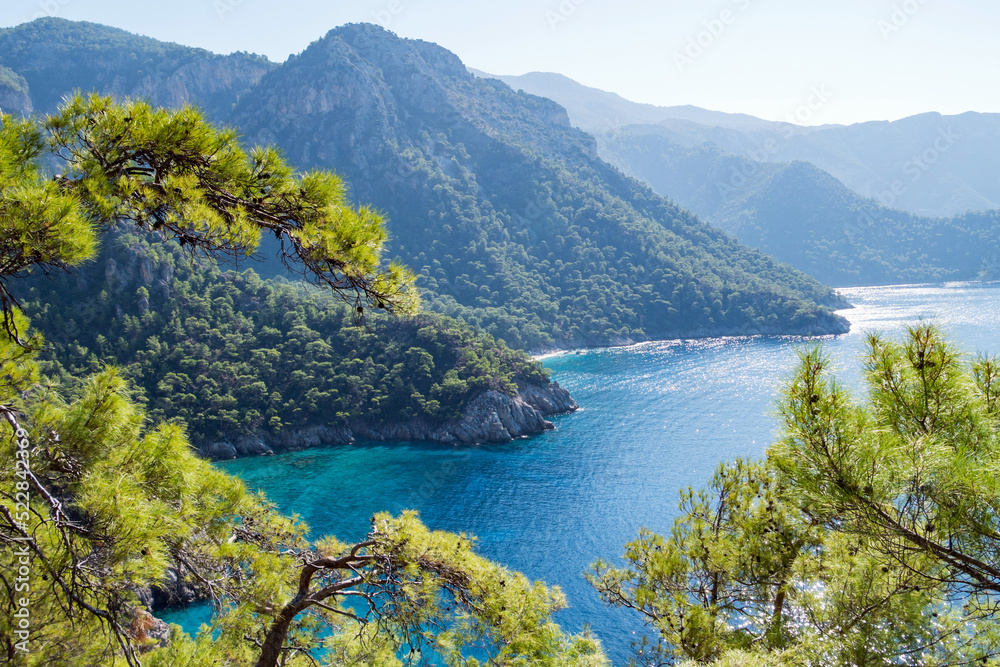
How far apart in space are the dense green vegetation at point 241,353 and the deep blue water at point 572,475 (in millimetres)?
4193

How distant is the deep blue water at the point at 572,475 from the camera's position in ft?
77.6

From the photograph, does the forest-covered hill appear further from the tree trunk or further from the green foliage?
the tree trunk

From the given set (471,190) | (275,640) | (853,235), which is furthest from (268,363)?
(853,235)

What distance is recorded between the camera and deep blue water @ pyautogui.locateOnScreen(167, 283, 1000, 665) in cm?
2364

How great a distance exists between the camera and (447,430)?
40.2 metres

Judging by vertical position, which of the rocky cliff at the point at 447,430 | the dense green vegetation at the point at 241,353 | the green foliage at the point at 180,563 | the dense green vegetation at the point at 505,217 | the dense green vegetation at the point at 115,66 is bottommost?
the rocky cliff at the point at 447,430

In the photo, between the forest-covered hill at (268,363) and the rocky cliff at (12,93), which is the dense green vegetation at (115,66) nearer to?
the rocky cliff at (12,93)

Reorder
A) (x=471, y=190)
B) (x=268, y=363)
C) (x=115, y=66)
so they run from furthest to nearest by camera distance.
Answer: (x=115, y=66) → (x=471, y=190) → (x=268, y=363)

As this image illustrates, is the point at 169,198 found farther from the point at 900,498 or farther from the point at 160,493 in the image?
the point at 900,498

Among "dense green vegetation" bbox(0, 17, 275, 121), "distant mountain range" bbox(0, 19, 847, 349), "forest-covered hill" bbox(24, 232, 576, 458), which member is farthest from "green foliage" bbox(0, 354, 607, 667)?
"dense green vegetation" bbox(0, 17, 275, 121)

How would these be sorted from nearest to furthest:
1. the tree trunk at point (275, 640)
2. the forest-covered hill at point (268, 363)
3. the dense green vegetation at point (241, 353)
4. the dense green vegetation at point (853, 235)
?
the tree trunk at point (275, 640), the forest-covered hill at point (268, 363), the dense green vegetation at point (241, 353), the dense green vegetation at point (853, 235)

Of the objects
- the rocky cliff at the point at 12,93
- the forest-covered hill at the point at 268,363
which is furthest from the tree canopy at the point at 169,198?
the rocky cliff at the point at 12,93

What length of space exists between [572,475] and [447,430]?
11785 millimetres

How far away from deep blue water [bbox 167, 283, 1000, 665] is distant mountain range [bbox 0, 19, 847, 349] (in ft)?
85.2
